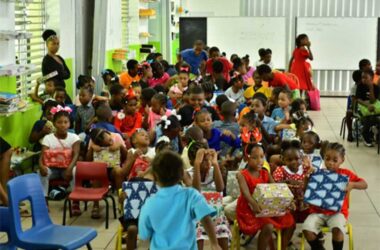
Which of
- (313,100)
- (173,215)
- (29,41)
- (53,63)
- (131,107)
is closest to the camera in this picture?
(173,215)

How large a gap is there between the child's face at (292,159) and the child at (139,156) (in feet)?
3.64

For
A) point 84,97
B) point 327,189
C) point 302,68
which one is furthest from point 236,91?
point 302,68

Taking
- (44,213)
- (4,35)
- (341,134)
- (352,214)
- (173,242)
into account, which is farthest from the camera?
(341,134)

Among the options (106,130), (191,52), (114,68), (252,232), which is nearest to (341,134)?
(191,52)

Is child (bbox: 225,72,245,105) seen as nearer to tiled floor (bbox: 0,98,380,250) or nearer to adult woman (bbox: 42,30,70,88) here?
tiled floor (bbox: 0,98,380,250)

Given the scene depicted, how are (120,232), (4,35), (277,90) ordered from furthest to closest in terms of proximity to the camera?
(277,90)
(4,35)
(120,232)

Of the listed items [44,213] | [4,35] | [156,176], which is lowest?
[44,213]

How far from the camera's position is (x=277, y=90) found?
26.0 ft

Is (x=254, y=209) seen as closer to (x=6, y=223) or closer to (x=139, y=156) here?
(x=139, y=156)

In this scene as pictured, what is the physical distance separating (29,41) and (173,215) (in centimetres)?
589

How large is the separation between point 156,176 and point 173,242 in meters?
0.35

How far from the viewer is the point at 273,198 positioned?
15.3 ft

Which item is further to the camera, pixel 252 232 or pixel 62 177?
pixel 62 177

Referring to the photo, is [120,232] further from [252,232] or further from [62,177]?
[62,177]
